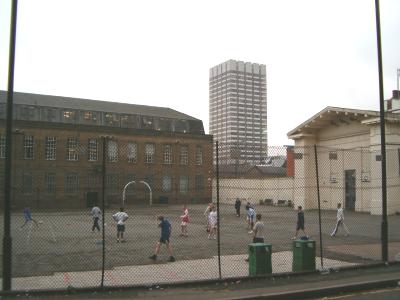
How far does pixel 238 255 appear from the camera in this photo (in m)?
17.7

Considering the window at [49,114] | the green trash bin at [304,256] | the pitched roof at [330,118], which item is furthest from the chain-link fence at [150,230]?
the window at [49,114]

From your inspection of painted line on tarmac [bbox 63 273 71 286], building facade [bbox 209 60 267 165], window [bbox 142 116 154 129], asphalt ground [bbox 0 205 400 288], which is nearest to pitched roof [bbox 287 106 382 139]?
asphalt ground [bbox 0 205 400 288]

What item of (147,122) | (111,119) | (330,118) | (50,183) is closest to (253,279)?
(50,183)

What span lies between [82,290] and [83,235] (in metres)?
15.8

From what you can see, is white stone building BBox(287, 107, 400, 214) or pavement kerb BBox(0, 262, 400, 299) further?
white stone building BBox(287, 107, 400, 214)

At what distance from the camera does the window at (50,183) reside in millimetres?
12008

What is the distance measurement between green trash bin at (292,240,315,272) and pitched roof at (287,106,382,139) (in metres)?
28.5

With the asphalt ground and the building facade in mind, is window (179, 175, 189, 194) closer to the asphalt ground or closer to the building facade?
the asphalt ground

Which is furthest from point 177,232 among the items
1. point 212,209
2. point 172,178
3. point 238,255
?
point 172,178

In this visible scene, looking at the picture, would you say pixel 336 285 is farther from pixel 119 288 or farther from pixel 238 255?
pixel 238 255

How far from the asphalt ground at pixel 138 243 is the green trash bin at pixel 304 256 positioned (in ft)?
10.6

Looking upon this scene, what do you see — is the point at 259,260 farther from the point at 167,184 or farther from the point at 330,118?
A: the point at 330,118

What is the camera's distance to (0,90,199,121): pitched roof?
68250mm

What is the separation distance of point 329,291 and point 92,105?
66762 mm
